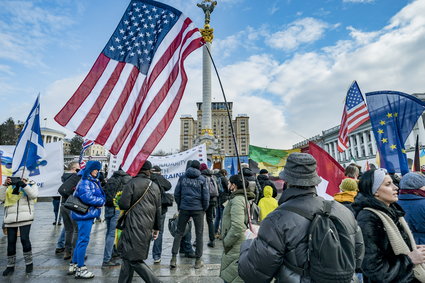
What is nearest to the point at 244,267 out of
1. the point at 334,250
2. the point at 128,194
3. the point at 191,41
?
the point at 334,250

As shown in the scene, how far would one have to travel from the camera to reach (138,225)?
3.59 m

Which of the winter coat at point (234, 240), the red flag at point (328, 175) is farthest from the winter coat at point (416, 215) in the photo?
the red flag at point (328, 175)

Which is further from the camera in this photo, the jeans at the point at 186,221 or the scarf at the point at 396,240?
the jeans at the point at 186,221

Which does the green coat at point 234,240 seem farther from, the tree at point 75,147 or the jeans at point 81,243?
the tree at point 75,147

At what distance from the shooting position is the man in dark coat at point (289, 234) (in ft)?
5.26

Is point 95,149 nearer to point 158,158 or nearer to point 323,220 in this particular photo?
point 158,158

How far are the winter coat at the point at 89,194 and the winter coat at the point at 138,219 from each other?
1375 millimetres

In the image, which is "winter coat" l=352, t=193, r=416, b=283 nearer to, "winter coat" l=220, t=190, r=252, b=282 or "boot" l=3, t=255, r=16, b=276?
"winter coat" l=220, t=190, r=252, b=282

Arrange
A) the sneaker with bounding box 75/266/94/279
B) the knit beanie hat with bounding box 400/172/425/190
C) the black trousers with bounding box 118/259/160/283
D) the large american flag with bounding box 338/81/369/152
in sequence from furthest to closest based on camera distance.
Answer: the large american flag with bounding box 338/81/369/152
the sneaker with bounding box 75/266/94/279
the black trousers with bounding box 118/259/160/283
the knit beanie hat with bounding box 400/172/425/190

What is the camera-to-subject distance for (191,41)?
419cm

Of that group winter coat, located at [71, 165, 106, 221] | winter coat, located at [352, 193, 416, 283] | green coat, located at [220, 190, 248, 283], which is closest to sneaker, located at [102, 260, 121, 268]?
winter coat, located at [71, 165, 106, 221]

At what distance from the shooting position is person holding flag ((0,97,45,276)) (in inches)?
180

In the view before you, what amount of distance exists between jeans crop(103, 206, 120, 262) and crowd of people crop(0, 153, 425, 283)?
2 centimetres

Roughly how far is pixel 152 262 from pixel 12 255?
8.23ft
